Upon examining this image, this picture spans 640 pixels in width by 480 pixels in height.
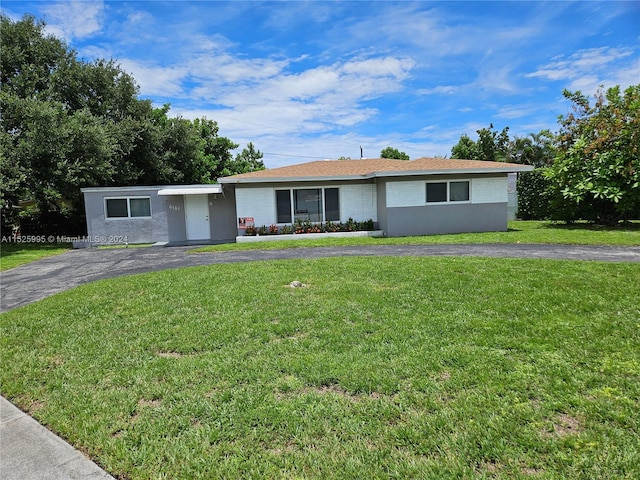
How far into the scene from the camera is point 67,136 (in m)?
17.5

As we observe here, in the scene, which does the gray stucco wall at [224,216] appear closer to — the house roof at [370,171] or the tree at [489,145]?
the house roof at [370,171]

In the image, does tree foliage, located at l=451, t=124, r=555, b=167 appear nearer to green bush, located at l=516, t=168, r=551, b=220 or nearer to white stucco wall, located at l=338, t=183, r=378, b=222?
green bush, located at l=516, t=168, r=551, b=220

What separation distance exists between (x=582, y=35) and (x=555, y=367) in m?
12.8

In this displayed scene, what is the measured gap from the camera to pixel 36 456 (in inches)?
105

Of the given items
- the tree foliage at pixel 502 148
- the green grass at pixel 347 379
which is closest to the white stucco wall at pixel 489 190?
the green grass at pixel 347 379

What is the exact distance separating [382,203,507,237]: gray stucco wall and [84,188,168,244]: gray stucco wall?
33.6ft

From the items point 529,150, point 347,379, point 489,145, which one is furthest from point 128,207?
point 529,150

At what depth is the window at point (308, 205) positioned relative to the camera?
16953mm

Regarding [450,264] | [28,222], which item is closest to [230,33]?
[450,264]

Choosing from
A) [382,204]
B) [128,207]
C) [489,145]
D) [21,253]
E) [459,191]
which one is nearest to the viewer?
[21,253]

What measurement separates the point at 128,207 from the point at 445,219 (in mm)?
14005

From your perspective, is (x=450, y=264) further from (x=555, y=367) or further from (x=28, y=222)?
(x=28, y=222)

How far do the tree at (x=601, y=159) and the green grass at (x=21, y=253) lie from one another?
20.4m

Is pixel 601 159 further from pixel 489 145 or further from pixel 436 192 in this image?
pixel 489 145
